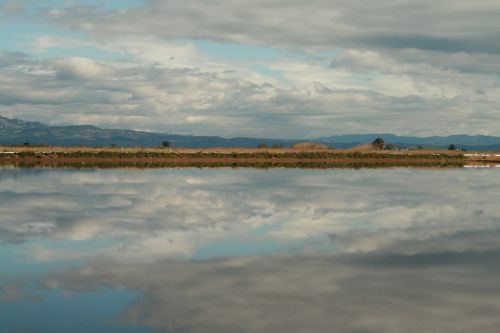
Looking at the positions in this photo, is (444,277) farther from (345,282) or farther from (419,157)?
(419,157)

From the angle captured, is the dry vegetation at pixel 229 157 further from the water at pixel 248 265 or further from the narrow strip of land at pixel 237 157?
the water at pixel 248 265

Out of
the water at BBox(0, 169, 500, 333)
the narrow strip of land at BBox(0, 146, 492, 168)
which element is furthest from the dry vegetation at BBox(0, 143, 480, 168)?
the water at BBox(0, 169, 500, 333)

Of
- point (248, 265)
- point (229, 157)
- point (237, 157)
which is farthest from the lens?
point (237, 157)

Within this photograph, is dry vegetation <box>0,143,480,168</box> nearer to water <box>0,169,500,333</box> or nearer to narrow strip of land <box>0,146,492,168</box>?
narrow strip of land <box>0,146,492,168</box>

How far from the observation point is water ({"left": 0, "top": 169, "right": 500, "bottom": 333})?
10.6 meters

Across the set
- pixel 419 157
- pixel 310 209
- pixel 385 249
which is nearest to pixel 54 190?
pixel 310 209

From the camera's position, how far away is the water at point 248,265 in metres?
10.6

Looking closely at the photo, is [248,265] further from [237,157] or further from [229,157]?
[237,157]

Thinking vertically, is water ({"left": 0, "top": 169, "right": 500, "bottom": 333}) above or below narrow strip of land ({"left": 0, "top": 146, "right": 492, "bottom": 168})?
below

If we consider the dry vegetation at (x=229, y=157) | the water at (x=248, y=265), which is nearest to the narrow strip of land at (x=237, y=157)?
the dry vegetation at (x=229, y=157)

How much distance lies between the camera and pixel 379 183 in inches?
1592

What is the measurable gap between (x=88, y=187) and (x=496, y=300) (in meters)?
26.8

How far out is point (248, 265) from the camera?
14.7 meters

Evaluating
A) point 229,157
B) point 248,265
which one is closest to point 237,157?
point 229,157
